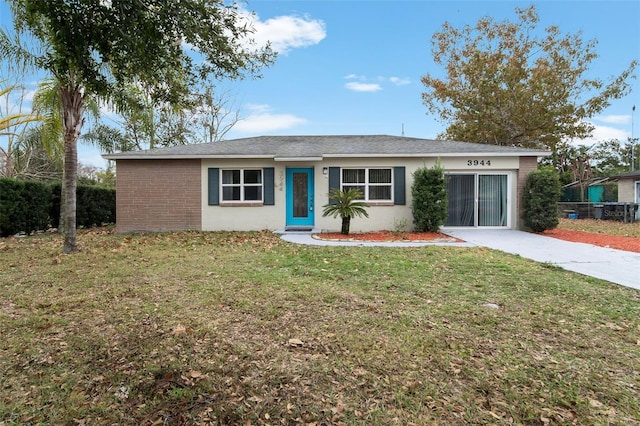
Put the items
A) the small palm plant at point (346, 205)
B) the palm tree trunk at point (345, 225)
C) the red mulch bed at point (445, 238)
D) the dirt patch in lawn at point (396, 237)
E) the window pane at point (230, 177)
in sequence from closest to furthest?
the red mulch bed at point (445, 238), the dirt patch in lawn at point (396, 237), the small palm plant at point (346, 205), the palm tree trunk at point (345, 225), the window pane at point (230, 177)

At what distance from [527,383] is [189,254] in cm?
671

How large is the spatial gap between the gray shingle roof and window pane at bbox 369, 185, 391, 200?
3.93 feet

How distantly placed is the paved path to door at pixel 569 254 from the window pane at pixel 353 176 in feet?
11.5

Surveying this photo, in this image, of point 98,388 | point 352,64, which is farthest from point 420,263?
point 352,64

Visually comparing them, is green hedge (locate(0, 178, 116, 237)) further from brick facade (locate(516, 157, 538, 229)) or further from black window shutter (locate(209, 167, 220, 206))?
brick facade (locate(516, 157, 538, 229))

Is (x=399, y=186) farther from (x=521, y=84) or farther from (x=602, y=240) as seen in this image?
(x=521, y=84)

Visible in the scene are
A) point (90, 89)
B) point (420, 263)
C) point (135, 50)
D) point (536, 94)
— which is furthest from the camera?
point (536, 94)

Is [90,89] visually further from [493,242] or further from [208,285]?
[493,242]

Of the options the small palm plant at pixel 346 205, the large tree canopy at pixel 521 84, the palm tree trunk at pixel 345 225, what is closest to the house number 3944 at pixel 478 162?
the small palm plant at pixel 346 205

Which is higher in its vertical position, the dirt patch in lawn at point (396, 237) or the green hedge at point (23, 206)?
the green hedge at point (23, 206)

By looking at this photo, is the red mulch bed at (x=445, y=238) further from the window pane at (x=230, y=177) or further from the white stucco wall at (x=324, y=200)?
the window pane at (x=230, y=177)

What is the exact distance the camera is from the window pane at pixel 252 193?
12.8 meters

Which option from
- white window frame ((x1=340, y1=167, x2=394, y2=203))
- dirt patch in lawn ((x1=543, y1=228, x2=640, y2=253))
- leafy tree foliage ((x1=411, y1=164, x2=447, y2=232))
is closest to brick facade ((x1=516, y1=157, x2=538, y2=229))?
dirt patch in lawn ((x1=543, y1=228, x2=640, y2=253))

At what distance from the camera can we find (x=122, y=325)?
142 inches
